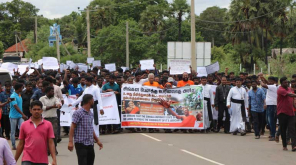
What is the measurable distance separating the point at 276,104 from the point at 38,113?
9273mm

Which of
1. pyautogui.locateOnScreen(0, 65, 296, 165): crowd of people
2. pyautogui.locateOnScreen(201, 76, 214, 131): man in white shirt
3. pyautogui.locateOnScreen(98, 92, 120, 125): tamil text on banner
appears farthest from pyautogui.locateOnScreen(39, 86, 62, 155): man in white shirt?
pyautogui.locateOnScreen(201, 76, 214, 131): man in white shirt

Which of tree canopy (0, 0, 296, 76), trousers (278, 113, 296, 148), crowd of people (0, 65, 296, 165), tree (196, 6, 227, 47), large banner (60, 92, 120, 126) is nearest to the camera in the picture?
crowd of people (0, 65, 296, 165)

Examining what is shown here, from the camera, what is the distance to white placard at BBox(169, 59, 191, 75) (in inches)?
888

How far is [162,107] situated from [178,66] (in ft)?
16.1

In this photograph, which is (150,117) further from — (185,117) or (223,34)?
(223,34)

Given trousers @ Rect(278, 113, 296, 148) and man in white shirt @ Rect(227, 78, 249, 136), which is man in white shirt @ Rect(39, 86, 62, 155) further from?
man in white shirt @ Rect(227, 78, 249, 136)

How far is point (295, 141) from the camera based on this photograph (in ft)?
45.0

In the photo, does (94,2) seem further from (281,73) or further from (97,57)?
(281,73)

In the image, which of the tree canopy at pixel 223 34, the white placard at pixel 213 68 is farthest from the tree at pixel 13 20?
the white placard at pixel 213 68

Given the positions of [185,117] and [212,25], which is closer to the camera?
[185,117]

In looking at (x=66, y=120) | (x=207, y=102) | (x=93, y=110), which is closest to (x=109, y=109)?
(x=66, y=120)

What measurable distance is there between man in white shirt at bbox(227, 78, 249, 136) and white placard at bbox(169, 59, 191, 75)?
17.3 feet

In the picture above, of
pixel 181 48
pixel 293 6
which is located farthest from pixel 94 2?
pixel 181 48

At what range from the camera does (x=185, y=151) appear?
13.3 meters
